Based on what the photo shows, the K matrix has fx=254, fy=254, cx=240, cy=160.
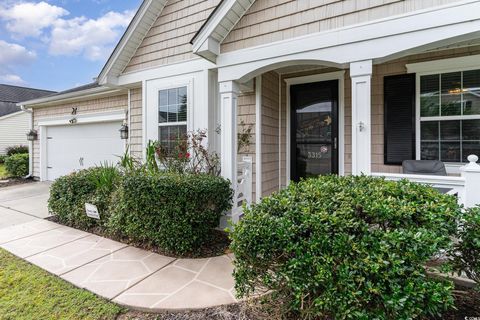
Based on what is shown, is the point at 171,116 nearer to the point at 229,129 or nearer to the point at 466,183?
the point at 229,129

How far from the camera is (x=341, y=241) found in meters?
1.77

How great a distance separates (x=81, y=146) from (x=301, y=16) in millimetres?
7979

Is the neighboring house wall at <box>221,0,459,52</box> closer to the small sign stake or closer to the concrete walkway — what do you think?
the concrete walkway

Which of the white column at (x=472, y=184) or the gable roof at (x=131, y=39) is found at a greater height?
the gable roof at (x=131, y=39)

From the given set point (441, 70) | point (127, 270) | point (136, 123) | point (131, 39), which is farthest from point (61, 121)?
point (441, 70)

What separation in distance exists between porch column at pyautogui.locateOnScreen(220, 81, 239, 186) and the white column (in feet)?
9.42

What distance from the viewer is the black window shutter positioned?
4.39 metres

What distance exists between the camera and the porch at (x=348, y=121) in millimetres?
4016

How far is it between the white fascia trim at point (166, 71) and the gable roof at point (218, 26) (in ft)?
2.47

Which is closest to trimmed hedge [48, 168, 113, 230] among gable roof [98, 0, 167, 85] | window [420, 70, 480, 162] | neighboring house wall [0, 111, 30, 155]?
gable roof [98, 0, 167, 85]

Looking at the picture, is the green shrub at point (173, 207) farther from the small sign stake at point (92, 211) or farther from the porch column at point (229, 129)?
the small sign stake at point (92, 211)

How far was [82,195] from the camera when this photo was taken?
480cm

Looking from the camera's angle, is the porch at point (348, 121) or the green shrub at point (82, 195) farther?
the green shrub at point (82, 195)

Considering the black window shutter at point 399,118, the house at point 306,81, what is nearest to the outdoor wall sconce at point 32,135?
the house at point 306,81
